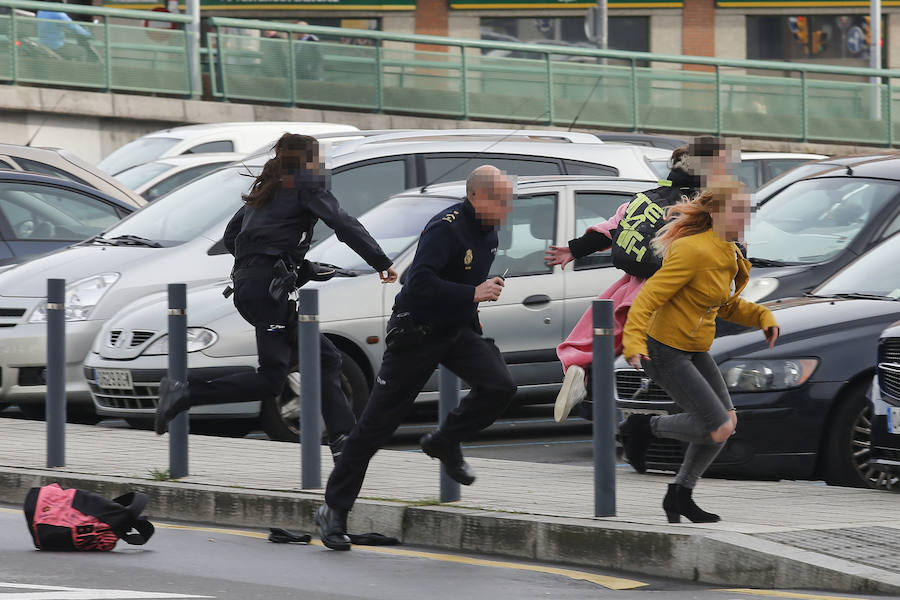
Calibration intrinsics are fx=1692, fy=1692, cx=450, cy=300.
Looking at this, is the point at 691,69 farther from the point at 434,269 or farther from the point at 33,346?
the point at 434,269

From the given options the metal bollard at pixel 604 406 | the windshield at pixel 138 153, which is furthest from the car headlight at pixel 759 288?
the windshield at pixel 138 153

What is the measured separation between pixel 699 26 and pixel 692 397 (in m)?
34.6

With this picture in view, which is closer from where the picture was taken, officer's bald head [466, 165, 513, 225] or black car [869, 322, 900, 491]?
officer's bald head [466, 165, 513, 225]

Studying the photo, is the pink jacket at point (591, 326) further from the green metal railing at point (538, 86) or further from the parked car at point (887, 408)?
the green metal railing at point (538, 86)

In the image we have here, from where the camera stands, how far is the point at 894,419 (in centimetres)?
815

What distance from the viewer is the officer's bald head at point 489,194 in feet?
23.3

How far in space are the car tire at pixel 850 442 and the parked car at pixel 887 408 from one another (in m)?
0.31

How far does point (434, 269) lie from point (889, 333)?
2510 millimetres

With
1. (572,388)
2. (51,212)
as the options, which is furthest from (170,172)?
(572,388)

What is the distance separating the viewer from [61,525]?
715cm

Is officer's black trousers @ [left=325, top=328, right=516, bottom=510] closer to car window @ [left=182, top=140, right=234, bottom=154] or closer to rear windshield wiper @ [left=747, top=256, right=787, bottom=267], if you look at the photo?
rear windshield wiper @ [left=747, top=256, right=787, bottom=267]

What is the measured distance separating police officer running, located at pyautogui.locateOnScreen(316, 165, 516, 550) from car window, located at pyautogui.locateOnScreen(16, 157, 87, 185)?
27.5ft

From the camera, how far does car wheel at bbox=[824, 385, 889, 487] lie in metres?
8.66

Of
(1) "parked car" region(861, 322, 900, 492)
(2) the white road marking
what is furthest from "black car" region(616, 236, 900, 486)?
(2) the white road marking
